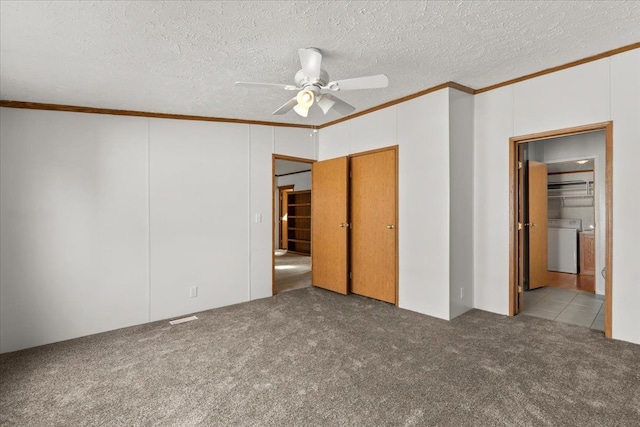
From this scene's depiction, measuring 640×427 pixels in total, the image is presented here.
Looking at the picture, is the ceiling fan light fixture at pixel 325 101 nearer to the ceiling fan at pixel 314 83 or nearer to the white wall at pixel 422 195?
the ceiling fan at pixel 314 83

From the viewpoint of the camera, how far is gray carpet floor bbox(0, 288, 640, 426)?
200 centimetres

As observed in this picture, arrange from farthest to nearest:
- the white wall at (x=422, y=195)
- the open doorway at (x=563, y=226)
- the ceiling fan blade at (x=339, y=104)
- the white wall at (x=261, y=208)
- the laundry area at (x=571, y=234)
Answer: the white wall at (x=261, y=208), the laundry area at (x=571, y=234), the white wall at (x=422, y=195), the open doorway at (x=563, y=226), the ceiling fan blade at (x=339, y=104)

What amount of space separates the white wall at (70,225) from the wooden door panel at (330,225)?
2436mm

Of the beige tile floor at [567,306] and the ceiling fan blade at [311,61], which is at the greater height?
the ceiling fan blade at [311,61]

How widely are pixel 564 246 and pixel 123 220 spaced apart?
23.9 feet

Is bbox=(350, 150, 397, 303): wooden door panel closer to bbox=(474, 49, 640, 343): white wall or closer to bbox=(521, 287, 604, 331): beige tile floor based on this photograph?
bbox=(474, 49, 640, 343): white wall

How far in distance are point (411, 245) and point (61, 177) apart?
3.90 metres

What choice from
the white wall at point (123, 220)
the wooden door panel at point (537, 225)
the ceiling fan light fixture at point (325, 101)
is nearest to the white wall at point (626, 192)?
the wooden door panel at point (537, 225)

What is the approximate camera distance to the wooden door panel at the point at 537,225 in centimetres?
490

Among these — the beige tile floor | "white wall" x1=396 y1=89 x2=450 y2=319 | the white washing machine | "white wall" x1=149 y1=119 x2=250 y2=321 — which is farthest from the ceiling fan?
the white washing machine

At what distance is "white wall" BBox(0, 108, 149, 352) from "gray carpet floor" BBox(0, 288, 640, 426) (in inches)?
11.9

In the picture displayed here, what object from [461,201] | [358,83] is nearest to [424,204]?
[461,201]

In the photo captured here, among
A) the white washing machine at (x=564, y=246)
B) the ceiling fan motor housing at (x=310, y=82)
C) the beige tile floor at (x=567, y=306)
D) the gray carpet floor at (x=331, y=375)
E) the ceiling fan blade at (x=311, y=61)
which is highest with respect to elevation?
the ceiling fan blade at (x=311, y=61)

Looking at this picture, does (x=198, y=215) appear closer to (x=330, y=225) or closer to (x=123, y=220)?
(x=123, y=220)
